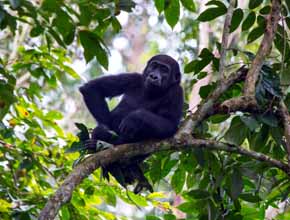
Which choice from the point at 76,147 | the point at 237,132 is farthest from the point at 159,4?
the point at 76,147

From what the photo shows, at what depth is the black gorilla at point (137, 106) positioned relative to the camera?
4359 millimetres

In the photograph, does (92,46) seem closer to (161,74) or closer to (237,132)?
(237,132)

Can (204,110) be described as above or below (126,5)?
below

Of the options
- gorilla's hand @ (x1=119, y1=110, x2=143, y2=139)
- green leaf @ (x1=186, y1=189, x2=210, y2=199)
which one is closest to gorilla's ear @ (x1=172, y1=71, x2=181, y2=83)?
gorilla's hand @ (x1=119, y1=110, x2=143, y2=139)

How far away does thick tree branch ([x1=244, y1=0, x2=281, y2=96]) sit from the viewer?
3.48 meters

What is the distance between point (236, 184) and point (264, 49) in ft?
2.80

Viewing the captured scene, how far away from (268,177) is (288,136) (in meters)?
0.75

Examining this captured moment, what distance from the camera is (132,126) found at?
14.8ft

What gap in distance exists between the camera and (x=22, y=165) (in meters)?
4.48

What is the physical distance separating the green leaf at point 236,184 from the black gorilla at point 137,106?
751mm

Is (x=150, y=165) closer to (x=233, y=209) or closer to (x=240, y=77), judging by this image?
(x=233, y=209)

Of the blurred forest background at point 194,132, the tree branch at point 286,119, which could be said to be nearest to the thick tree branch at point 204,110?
the blurred forest background at point 194,132

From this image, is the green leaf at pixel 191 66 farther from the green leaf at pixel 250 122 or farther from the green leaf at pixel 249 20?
the green leaf at pixel 250 122

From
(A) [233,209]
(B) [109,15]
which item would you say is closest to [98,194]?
(A) [233,209]
